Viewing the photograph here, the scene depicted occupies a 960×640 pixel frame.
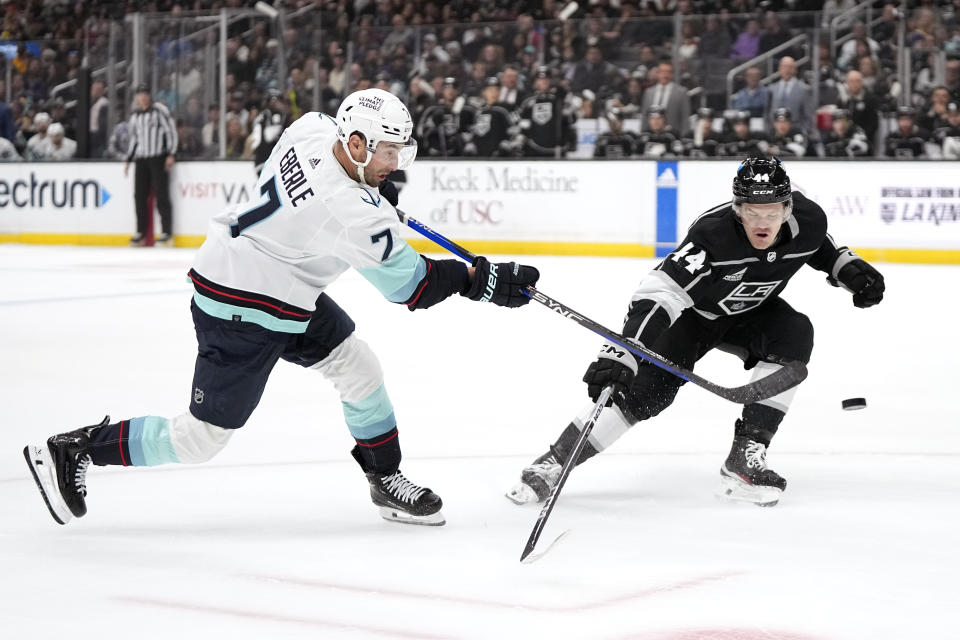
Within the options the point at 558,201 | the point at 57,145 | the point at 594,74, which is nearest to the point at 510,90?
the point at 594,74

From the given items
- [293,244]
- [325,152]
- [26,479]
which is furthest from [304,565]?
[26,479]

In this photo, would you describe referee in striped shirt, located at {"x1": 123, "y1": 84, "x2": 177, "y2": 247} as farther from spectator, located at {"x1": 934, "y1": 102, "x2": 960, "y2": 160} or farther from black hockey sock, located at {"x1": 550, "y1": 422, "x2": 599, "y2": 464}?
black hockey sock, located at {"x1": 550, "y1": 422, "x2": 599, "y2": 464}

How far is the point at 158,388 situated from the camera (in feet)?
16.2

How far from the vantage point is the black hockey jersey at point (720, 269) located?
321 centimetres

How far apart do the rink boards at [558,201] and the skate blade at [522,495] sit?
6.33 meters

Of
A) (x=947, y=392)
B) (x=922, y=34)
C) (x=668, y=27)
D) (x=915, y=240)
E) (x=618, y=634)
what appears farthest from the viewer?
(x=668, y=27)

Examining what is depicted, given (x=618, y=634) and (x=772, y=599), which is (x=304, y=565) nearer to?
(x=618, y=634)

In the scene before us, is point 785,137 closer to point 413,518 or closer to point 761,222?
point 761,222

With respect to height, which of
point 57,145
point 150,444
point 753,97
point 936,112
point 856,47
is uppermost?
point 856,47

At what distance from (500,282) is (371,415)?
0.50m

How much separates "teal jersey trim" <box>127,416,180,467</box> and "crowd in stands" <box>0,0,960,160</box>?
8025 mm

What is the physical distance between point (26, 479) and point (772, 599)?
1983 millimetres

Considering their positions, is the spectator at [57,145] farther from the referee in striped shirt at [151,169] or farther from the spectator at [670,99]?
the spectator at [670,99]

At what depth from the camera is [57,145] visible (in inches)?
508
